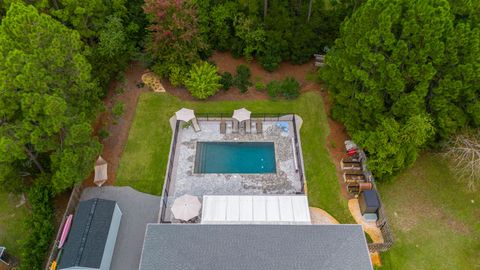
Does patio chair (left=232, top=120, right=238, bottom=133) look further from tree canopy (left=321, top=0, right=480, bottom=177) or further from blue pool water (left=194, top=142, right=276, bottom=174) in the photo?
tree canopy (left=321, top=0, right=480, bottom=177)

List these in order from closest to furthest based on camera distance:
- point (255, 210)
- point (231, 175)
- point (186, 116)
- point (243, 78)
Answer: point (255, 210) → point (231, 175) → point (186, 116) → point (243, 78)

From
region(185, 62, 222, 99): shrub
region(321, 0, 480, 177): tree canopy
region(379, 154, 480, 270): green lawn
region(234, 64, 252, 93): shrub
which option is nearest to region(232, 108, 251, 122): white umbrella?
region(185, 62, 222, 99): shrub

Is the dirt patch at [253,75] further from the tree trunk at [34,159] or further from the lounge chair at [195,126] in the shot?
the tree trunk at [34,159]

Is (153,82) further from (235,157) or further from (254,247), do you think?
(254,247)

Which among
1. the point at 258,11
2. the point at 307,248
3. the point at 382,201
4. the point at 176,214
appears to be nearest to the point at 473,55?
the point at 382,201

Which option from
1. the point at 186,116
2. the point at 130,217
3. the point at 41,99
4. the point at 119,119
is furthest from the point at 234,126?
the point at 41,99

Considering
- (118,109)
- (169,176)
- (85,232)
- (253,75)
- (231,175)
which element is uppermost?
(253,75)

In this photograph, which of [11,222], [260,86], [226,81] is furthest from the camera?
[260,86]

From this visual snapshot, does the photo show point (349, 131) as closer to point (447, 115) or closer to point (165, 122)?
point (447, 115)

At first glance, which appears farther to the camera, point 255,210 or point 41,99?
point 255,210
